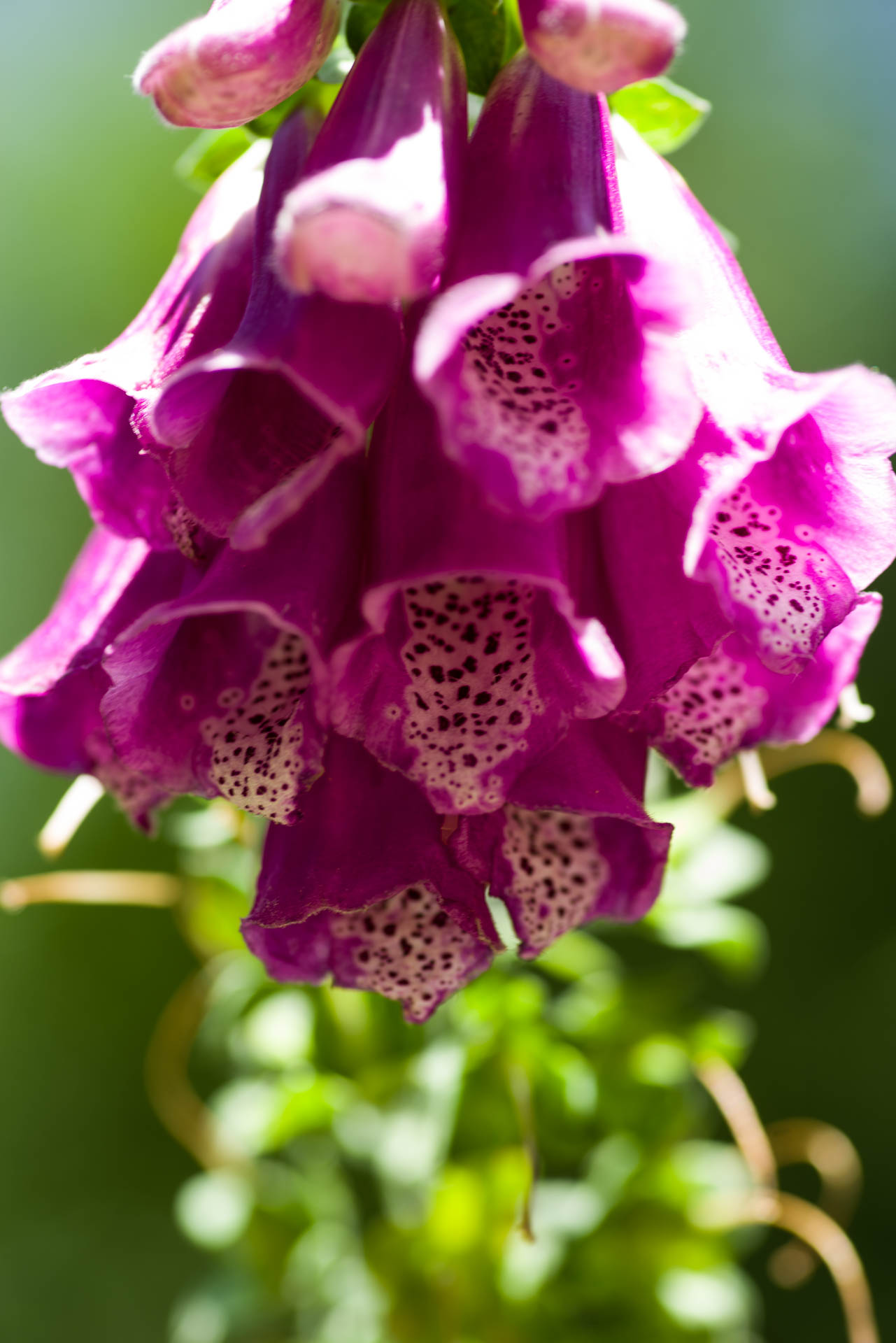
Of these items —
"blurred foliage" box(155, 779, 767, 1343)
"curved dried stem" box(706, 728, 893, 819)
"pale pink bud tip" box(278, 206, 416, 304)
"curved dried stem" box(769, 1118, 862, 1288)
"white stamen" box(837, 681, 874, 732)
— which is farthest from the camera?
"curved dried stem" box(769, 1118, 862, 1288)

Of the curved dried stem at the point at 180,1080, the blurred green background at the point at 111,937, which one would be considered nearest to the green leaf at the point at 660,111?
the curved dried stem at the point at 180,1080

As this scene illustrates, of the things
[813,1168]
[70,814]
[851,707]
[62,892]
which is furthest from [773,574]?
[813,1168]

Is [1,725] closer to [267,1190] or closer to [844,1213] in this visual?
[267,1190]

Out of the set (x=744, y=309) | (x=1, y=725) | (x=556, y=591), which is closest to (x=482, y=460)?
(x=556, y=591)

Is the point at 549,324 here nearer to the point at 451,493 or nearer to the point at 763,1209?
the point at 451,493

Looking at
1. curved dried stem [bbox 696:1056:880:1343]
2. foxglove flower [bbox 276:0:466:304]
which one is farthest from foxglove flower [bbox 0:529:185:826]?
curved dried stem [bbox 696:1056:880:1343]

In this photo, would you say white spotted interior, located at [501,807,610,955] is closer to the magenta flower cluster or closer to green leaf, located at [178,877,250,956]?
the magenta flower cluster
